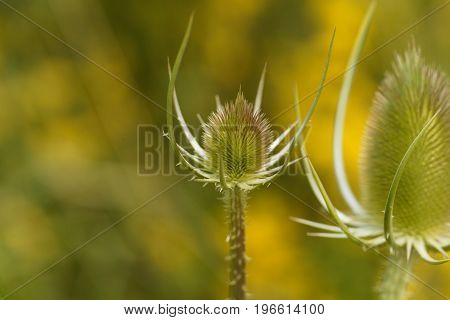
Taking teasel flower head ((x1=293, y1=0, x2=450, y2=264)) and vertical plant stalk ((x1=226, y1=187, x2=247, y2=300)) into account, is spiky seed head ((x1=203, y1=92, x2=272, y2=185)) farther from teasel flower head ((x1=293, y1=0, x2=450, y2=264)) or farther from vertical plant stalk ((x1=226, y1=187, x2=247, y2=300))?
teasel flower head ((x1=293, y1=0, x2=450, y2=264))

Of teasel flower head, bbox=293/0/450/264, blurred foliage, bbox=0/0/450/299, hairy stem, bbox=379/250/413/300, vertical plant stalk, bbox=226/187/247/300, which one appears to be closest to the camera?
vertical plant stalk, bbox=226/187/247/300

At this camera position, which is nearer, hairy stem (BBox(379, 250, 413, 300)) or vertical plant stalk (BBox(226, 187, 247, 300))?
vertical plant stalk (BBox(226, 187, 247, 300))

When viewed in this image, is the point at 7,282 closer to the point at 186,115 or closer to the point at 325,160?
the point at 186,115

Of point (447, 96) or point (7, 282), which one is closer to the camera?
point (447, 96)

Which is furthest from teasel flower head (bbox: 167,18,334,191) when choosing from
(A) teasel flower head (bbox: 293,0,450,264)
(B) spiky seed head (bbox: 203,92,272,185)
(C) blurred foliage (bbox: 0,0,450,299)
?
(C) blurred foliage (bbox: 0,0,450,299)

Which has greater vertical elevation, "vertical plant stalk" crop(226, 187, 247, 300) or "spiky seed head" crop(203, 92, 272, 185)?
"spiky seed head" crop(203, 92, 272, 185)
